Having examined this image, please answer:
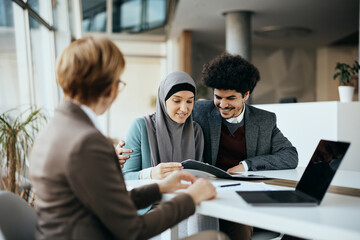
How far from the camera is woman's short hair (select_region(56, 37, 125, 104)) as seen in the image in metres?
1.08

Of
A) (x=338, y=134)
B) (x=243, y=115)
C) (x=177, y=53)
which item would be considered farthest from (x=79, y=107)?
(x=177, y=53)

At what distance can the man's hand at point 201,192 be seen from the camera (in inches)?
49.2

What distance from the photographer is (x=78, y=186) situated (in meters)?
0.96

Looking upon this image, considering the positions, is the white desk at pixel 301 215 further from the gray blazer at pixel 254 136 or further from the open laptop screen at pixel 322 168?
the gray blazer at pixel 254 136

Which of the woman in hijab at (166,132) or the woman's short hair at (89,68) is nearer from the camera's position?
the woman's short hair at (89,68)

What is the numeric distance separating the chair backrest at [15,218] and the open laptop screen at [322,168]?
1.03 metres

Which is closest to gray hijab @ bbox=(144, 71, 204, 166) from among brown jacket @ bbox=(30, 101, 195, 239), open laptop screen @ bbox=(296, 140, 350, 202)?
open laptop screen @ bbox=(296, 140, 350, 202)

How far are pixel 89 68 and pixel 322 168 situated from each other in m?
0.94

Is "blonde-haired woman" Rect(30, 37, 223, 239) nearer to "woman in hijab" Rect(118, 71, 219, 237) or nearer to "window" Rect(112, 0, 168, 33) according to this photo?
"woman in hijab" Rect(118, 71, 219, 237)

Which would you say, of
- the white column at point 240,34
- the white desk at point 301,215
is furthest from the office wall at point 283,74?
the white desk at point 301,215

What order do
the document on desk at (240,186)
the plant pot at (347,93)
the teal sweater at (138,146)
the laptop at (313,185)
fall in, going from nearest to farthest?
A: the laptop at (313,185)
the document on desk at (240,186)
the teal sweater at (138,146)
the plant pot at (347,93)

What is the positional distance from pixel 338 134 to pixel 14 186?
300 centimetres

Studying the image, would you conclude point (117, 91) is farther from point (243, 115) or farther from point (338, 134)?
point (338, 134)

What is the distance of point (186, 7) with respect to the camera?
7434 mm
